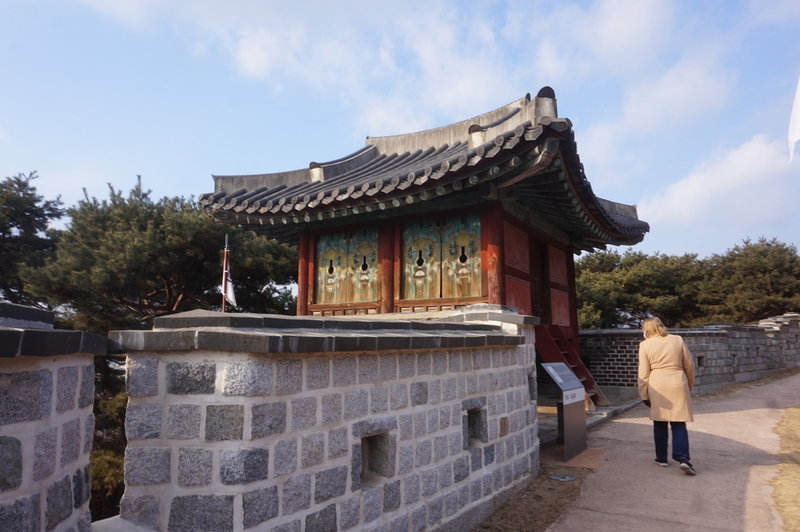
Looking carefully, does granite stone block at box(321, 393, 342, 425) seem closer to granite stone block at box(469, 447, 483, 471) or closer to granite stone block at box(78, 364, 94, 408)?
granite stone block at box(78, 364, 94, 408)

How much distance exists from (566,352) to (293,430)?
6871 mm

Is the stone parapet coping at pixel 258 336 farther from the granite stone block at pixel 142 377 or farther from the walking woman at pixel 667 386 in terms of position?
the walking woman at pixel 667 386

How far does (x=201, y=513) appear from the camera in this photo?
8.14 feet

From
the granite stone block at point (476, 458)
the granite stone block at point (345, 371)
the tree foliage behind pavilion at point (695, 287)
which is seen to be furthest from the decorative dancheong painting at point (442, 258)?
the tree foliage behind pavilion at point (695, 287)

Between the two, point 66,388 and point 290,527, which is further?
point 290,527

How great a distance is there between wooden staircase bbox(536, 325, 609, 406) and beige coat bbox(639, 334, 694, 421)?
2.33m

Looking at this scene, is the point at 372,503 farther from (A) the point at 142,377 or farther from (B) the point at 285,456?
(A) the point at 142,377

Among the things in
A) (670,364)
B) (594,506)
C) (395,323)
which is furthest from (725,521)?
(395,323)

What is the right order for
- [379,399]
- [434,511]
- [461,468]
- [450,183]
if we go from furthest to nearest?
[450,183] < [461,468] < [434,511] < [379,399]

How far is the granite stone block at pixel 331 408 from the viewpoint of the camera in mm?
2959

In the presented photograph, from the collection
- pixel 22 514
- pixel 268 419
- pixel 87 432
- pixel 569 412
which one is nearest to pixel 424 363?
pixel 268 419

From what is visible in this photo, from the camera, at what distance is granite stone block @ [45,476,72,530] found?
191 centimetres

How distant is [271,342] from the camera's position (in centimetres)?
252

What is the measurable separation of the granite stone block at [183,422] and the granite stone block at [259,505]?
0.40 m
